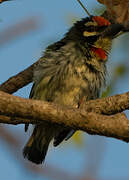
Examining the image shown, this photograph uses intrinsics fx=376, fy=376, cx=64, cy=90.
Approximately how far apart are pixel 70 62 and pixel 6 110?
159 cm

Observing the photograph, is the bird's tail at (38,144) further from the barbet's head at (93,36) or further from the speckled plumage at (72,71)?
the barbet's head at (93,36)

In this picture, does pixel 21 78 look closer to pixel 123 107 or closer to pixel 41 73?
pixel 41 73

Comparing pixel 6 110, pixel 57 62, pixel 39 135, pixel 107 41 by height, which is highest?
pixel 6 110

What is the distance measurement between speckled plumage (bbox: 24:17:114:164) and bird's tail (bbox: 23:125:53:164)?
0.06 ft

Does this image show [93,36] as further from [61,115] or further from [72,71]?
[61,115]

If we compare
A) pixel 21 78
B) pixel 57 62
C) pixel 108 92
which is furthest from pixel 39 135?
pixel 108 92

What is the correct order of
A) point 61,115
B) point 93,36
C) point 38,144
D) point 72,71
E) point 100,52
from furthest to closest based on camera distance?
point 38,144
point 93,36
point 100,52
point 72,71
point 61,115

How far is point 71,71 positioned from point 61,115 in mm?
1434

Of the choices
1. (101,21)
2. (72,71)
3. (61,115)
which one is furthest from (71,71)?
(61,115)

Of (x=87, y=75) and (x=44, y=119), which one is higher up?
(x=44, y=119)

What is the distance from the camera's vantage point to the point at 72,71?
394 centimetres

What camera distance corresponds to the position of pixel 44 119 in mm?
2570

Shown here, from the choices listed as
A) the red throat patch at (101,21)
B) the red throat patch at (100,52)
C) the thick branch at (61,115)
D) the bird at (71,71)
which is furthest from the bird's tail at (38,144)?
the thick branch at (61,115)

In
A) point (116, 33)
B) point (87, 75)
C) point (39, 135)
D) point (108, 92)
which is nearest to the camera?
point (108, 92)
